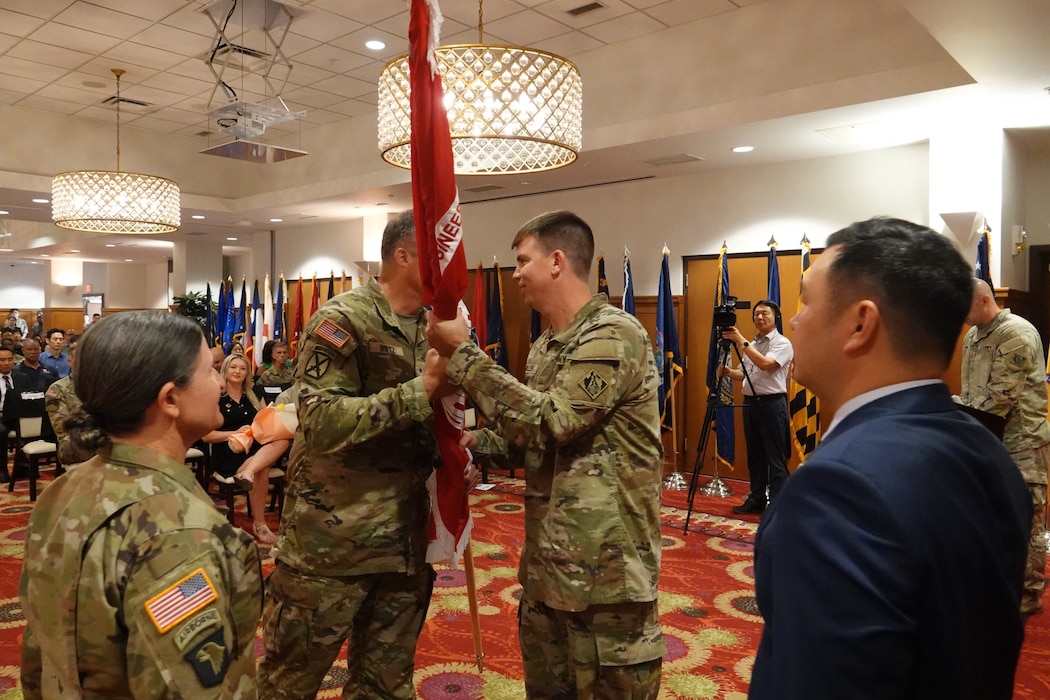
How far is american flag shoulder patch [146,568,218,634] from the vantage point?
100cm

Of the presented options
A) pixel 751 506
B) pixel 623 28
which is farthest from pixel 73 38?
pixel 751 506

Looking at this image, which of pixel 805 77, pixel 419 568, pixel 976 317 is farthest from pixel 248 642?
pixel 805 77

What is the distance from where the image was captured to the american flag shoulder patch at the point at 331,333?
6.28ft

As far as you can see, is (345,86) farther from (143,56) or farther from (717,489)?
(717,489)

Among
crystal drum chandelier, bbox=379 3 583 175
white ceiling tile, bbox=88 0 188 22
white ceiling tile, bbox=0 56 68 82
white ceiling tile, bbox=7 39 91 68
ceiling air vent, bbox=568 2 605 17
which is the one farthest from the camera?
white ceiling tile, bbox=0 56 68 82

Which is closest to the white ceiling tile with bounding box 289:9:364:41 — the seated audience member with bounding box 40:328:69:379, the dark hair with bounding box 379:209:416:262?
the dark hair with bounding box 379:209:416:262

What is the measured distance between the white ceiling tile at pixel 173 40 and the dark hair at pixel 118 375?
20.1 feet

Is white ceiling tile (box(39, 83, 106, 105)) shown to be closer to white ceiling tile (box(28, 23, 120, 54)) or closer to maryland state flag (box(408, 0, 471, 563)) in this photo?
white ceiling tile (box(28, 23, 120, 54))

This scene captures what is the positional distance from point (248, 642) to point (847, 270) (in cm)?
100

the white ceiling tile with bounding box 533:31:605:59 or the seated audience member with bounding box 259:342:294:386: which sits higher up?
the white ceiling tile with bounding box 533:31:605:59

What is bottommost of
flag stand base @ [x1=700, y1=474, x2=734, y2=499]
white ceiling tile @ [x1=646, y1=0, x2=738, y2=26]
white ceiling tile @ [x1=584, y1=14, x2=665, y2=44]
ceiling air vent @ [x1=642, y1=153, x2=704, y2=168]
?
flag stand base @ [x1=700, y1=474, x2=734, y2=499]

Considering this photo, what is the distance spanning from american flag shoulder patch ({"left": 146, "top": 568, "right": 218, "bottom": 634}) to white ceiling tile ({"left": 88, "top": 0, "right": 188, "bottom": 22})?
5.91 meters

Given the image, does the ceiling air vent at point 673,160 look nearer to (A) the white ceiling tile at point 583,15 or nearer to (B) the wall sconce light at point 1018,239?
(A) the white ceiling tile at point 583,15

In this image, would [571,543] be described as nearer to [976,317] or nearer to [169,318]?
[169,318]
